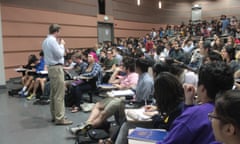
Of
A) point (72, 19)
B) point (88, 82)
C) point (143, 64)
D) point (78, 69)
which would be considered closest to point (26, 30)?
point (72, 19)

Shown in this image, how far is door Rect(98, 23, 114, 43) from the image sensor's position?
13.9 m

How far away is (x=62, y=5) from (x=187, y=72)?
8.64 metres

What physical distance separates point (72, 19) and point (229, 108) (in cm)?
1140

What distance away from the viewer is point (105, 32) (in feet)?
47.2

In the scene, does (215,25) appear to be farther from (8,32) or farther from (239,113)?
(239,113)

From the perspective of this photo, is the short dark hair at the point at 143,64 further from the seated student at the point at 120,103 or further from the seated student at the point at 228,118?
the seated student at the point at 228,118

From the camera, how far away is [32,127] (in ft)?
14.0

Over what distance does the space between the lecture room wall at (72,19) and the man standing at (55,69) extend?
5.04 meters

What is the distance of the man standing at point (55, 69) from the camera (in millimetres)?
4203

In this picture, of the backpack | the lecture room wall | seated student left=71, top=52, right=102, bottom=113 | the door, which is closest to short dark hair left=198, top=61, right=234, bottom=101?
the backpack

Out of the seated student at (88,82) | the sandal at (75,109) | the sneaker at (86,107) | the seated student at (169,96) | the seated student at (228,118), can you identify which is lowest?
the sandal at (75,109)

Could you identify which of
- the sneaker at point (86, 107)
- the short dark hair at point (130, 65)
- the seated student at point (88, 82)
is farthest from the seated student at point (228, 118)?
the seated student at point (88, 82)

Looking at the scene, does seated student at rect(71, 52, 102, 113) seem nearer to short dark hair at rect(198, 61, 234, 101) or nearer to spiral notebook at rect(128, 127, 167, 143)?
spiral notebook at rect(128, 127, 167, 143)

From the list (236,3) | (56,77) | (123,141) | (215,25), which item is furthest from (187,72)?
(236,3)
